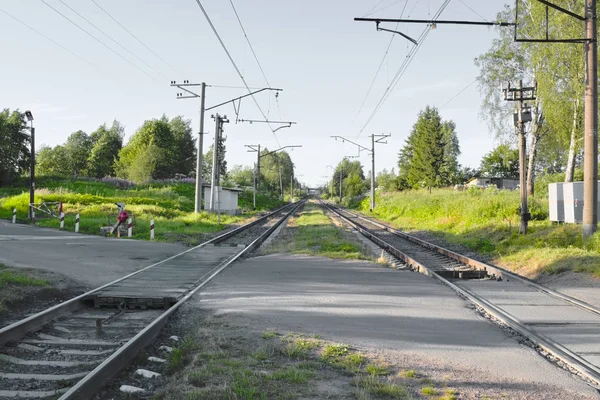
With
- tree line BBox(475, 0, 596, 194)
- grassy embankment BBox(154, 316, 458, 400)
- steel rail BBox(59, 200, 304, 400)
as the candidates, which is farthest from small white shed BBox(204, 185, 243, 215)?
grassy embankment BBox(154, 316, 458, 400)

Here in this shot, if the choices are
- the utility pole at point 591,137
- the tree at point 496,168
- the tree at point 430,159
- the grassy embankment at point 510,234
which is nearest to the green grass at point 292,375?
the grassy embankment at point 510,234

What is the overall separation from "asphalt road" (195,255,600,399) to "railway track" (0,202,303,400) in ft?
3.09

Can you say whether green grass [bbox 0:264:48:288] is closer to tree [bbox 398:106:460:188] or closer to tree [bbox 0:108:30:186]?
tree [bbox 0:108:30:186]

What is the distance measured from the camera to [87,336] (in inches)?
275

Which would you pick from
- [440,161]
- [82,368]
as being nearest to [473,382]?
[82,368]

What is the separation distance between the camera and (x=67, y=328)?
7387 millimetres

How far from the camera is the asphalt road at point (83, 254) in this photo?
40.7 feet

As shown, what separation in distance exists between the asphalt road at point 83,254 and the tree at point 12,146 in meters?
39.6

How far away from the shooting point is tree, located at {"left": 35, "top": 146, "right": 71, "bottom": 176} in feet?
Result: 302

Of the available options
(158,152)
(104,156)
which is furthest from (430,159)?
(104,156)

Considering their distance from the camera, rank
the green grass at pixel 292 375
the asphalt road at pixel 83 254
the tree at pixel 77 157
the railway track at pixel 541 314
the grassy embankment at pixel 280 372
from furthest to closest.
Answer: the tree at pixel 77 157 → the asphalt road at pixel 83 254 → the railway track at pixel 541 314 → the green grass at pixel 292 375 → the grassy embankment at pixel 280 372

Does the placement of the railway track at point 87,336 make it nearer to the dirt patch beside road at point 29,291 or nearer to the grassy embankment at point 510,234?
the dirt patch beside road at point 29,291

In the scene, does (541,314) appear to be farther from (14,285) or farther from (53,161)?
(53,161)

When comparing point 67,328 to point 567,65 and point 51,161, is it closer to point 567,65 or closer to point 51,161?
point 567,65
